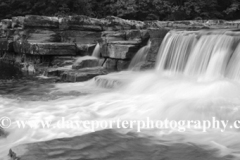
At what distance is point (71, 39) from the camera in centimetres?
1538

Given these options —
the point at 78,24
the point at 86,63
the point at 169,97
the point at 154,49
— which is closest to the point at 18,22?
the point at 78,24

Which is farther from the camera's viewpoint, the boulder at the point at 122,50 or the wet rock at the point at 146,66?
the boulder at the point at 122,50

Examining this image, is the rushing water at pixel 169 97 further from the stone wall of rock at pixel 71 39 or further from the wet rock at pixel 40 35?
the wet rock at pixel 40 35

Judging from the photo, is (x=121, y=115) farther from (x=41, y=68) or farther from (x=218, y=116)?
(x=41, y=68)

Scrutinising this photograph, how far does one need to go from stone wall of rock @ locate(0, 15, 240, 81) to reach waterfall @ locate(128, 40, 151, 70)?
5.8 inches

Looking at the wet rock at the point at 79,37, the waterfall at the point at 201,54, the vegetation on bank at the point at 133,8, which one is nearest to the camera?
the waterfall at the point at 201,54

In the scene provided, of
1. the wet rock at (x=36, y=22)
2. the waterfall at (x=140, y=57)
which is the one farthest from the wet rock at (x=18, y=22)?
the waterfall at (x=140, y=57)

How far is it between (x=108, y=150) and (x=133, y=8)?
24.8 m

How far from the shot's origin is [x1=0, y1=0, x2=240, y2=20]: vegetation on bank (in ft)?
88.1

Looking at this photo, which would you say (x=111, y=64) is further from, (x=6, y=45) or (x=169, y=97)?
(x=6, y=45)

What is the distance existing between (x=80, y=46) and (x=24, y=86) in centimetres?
482

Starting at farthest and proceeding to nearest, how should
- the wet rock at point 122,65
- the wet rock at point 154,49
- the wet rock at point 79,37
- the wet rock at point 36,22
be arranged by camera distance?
the wet rock at point 79,37 < the wet rock at point 36,22 < the wet rock at point 122,65 < the wet rock at point 154,49

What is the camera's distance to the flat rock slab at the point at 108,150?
12.9 ft

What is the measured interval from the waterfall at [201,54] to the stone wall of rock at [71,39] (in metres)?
0.69
